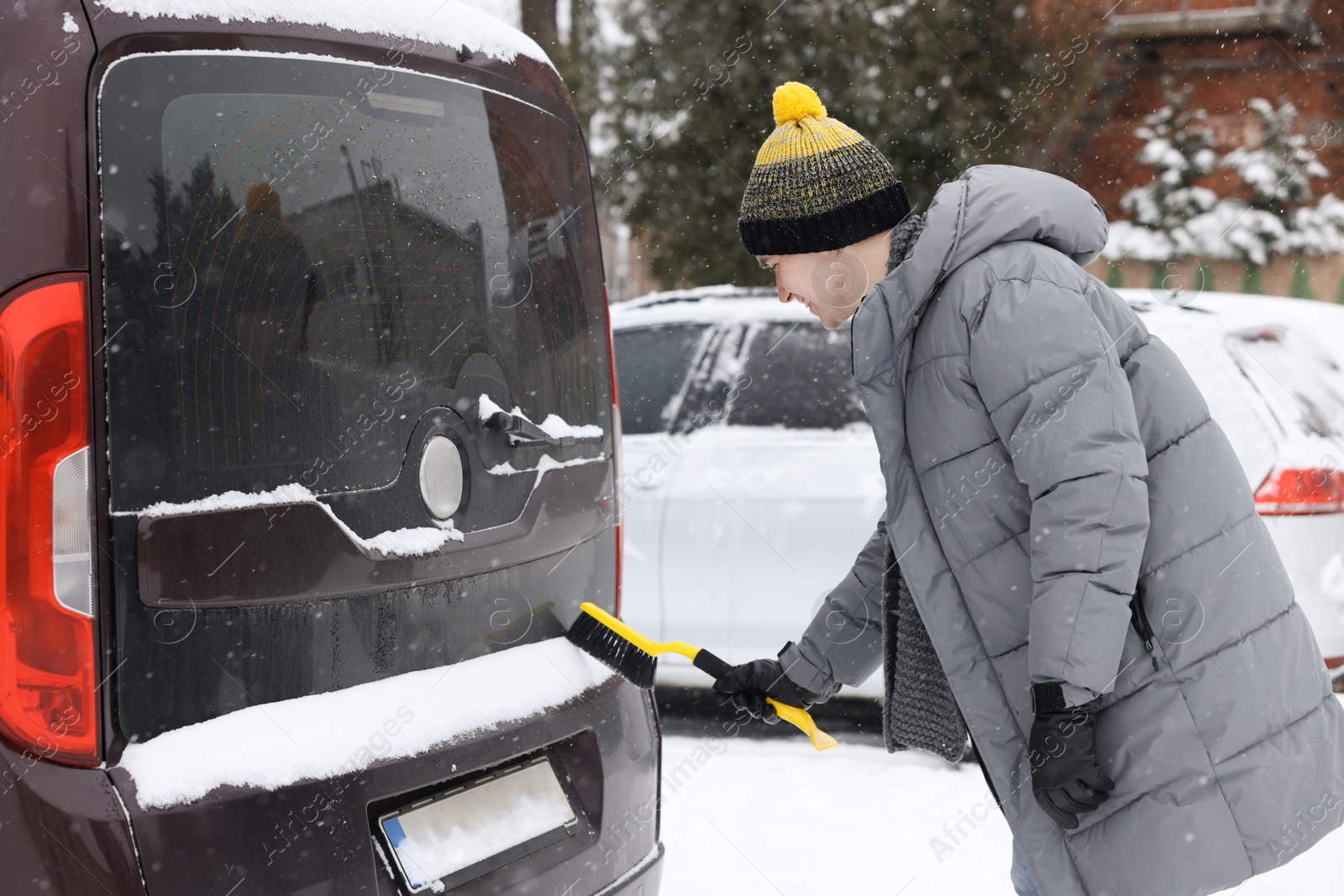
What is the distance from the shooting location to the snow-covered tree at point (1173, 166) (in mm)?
14422

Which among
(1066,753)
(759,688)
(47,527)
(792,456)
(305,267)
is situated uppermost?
(305,267)

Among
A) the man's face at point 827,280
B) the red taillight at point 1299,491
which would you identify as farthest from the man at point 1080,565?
the red taillight at point 1299,491

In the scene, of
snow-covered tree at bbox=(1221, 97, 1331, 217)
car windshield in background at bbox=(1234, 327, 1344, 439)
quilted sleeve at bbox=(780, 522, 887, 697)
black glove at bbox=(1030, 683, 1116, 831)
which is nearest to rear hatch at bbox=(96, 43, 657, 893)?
quilted sleeve at bbox=(780, 522, 887, 697)

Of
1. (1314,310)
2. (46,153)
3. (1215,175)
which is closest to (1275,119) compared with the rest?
(1215,175)

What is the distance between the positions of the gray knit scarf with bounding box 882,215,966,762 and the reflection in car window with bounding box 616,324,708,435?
240cm

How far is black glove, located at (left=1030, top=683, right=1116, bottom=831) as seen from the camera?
5.53 feet

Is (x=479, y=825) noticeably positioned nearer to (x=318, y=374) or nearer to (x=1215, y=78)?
(x=318, y=374)

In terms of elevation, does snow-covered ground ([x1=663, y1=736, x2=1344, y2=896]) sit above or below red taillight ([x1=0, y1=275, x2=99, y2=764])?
below

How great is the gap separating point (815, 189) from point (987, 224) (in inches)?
13.3

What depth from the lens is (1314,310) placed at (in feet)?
14.1

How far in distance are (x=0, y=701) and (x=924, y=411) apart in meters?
1.43

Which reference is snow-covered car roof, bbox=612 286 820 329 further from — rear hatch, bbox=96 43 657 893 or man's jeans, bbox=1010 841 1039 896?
man's jeans, bbox=1010 841 1039 896

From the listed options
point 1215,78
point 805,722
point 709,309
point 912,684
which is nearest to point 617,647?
point 805,722

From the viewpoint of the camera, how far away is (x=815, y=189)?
77.8 inches
